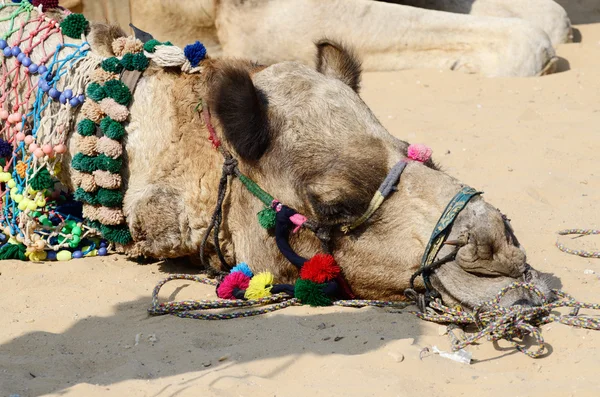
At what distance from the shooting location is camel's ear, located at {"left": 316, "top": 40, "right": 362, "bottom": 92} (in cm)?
453

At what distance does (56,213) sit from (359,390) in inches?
83.0

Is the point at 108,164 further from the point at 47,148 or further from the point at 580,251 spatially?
the point at 580,251

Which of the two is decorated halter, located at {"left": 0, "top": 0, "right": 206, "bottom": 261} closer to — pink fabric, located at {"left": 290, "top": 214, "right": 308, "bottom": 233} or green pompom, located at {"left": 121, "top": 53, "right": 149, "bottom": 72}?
green pompom, located at {"left": 121, "top": 53, "right": 149, "bottom": 72}

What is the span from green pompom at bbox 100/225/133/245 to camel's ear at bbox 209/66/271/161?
768 mm

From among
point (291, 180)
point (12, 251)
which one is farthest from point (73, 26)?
point (291, 180)

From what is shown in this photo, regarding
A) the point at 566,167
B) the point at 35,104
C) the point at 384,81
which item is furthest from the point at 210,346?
the point at 384,81

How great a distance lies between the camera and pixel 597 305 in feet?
12.7

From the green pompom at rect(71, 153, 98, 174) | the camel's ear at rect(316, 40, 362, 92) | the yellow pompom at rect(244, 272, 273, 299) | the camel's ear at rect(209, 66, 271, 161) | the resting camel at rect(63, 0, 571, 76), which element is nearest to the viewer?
the camel's ear at rect(209, 66, 271, 161)

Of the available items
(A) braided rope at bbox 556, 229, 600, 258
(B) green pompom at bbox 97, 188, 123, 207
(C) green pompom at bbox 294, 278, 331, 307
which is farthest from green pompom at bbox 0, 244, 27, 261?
(A) braided rope at bbox 556, 229, 600, 258

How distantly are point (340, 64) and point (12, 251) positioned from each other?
1983mm

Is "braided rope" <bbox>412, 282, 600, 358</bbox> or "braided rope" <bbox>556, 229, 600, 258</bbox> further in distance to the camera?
Result: "braided rope" <bbox>556, 229, 600, 258</bbox>

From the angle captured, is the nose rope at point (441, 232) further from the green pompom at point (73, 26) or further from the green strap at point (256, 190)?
the green pompom at point (73, 26)

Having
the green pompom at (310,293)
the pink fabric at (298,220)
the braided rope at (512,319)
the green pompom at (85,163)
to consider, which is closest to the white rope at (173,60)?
the green pompom at (85,163)

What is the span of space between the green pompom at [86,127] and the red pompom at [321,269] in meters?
1.27
